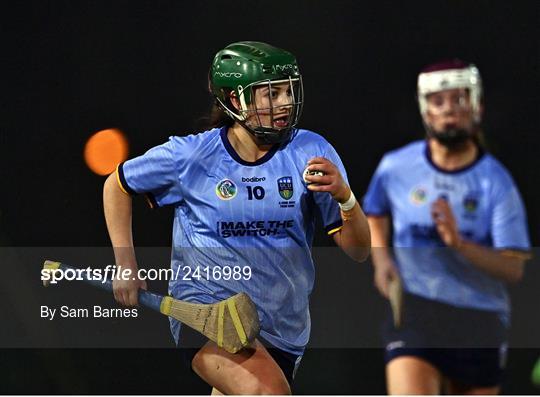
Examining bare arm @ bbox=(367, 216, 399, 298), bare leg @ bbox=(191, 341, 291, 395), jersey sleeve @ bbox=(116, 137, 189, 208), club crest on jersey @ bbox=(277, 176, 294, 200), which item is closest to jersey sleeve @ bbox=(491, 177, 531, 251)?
bare arm @ bbox=(367, 216, 399, 298)

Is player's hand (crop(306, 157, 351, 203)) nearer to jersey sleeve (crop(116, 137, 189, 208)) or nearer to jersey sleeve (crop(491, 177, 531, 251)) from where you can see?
jersey sleeve (crop(116, 137, 189, 208))

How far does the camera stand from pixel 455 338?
23.9ft

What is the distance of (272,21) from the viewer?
292 inches

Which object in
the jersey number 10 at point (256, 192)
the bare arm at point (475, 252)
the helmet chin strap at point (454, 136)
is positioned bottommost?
the bare arm at point (475, 252)

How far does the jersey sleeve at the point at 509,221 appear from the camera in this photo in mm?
7250

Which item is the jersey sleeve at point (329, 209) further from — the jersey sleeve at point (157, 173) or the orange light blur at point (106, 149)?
the orange light blur at point (106, 149)

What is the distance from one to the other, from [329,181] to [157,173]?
0.77m

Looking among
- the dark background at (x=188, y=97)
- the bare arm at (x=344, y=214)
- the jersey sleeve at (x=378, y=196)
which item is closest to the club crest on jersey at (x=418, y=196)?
the jersey sleeve at (x=378, y=196)

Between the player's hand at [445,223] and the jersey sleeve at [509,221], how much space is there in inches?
6.2

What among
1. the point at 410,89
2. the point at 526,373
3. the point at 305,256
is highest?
the point at 410,89

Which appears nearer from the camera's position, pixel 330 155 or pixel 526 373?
pixel 330 155

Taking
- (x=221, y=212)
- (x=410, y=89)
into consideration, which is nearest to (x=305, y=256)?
(x=221, y=212)

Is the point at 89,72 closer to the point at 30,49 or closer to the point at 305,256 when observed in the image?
the point at 30,49

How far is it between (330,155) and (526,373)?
1351 mm
